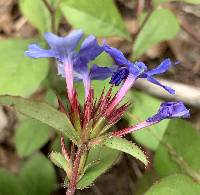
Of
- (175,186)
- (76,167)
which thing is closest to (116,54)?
(76,167)

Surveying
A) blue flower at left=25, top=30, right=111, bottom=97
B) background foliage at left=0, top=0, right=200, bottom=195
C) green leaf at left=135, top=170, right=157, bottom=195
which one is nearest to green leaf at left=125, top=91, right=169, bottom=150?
background foliage at left=0, top=0, right=200, bottom=195

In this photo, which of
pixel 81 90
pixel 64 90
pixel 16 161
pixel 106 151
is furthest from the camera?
pixel 16 161

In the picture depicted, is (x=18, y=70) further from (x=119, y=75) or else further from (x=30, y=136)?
(x=119, y=75)

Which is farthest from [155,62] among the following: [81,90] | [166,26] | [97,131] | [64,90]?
[97,131]

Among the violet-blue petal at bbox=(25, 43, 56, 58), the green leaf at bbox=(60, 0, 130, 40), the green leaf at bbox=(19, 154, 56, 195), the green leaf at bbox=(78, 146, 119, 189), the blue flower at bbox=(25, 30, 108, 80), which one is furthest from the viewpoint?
the green leaf at bbox=(60, 0, 130, 40)

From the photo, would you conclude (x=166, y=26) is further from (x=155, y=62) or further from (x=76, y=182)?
(x=76, y=182)

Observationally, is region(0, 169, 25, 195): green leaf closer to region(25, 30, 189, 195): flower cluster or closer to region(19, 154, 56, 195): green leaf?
region(19, 154, 56, 195): green leaf
